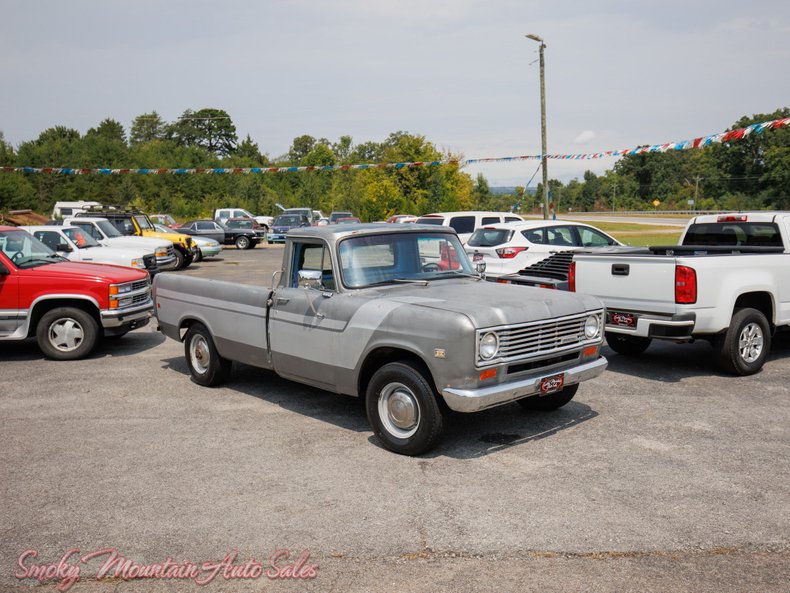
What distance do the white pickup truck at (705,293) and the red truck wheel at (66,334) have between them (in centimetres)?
666

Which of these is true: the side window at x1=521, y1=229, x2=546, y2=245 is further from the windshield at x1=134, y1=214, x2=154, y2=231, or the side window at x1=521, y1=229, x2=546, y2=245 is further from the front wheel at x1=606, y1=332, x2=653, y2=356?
the windshield at x1=134, y1=214, x2=154, y2=231

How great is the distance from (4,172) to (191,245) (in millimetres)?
40982

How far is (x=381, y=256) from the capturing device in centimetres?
666

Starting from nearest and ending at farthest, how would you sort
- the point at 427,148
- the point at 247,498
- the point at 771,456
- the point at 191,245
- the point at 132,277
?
the point at 247,498, the point at 771,456, the point at 132,277, the point at 191,245, the point at 427,148

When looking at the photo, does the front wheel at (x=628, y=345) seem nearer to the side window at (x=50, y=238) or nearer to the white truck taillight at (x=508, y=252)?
the white truck taillight at (x=508, y=252)

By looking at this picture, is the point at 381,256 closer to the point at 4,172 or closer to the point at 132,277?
the point at 132,277

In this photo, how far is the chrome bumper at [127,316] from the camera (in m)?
9.80

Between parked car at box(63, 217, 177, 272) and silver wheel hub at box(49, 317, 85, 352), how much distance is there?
9.75 m

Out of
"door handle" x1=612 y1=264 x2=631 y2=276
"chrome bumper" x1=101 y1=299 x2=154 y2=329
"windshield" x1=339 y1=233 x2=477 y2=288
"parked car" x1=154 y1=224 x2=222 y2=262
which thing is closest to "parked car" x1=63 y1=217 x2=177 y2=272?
"parked car" x1=154 y1=224 x2=222 y2=262

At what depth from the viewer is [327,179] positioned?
2847 inches

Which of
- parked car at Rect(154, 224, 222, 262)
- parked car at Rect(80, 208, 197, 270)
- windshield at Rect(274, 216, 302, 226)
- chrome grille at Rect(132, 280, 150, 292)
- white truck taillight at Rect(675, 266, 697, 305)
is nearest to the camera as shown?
white truck taillight at Rect(675, 266, 697, 305)

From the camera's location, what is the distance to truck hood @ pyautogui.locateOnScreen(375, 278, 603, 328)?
546cm

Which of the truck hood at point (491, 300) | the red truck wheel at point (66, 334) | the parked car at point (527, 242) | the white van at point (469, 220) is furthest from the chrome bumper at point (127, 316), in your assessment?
the white van at point (469, 220)

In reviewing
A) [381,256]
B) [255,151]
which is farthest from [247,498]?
[255,151]
